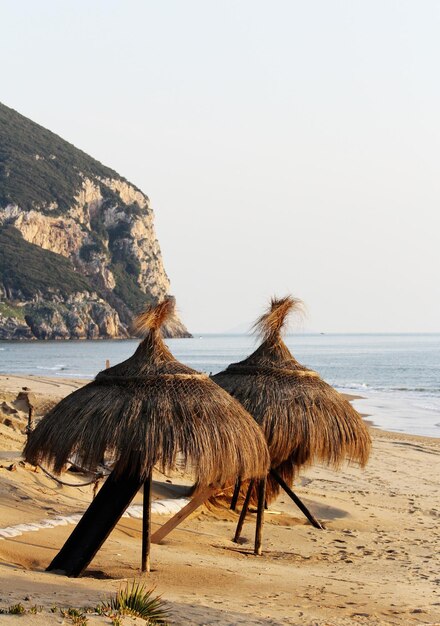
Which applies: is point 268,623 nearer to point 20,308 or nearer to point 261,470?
point 261,470

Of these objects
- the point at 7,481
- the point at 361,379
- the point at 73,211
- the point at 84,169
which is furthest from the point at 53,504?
the point at 84,169

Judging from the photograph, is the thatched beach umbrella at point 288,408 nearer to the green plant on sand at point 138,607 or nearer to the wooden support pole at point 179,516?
the wooden support pole at point 179,516

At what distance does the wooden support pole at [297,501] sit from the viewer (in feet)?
37.9

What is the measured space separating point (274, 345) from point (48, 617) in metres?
6.12

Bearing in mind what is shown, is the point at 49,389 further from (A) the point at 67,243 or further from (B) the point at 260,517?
(A) the point at 67,243

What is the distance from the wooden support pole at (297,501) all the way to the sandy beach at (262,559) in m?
0.13

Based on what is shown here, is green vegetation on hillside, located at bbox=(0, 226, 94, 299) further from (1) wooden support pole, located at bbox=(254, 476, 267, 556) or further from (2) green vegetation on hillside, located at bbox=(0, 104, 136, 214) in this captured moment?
(1) wooden support pole, located at bbox=(254, 476, 267, 556)

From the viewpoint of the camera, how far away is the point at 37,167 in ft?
528

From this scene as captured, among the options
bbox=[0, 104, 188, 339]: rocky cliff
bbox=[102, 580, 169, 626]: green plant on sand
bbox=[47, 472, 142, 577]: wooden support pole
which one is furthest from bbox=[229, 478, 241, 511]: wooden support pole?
bbox=[0, 104, 188, 339]: rocky cliff

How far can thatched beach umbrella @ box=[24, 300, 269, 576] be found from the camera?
8320mm

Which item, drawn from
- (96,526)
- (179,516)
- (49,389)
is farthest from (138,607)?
(49,389)

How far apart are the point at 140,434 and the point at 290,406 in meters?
3.08

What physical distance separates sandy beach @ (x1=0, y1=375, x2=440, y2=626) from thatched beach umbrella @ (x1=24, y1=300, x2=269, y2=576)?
0.64 m

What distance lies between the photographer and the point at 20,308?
132 m
